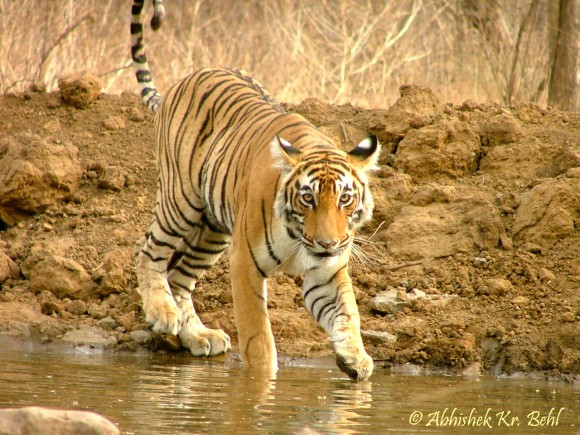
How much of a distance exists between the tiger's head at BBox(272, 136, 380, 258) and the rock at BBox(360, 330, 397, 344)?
4.41ft

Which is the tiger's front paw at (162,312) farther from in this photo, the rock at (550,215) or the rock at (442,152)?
the rock at (550,215)

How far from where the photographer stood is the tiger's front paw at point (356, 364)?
5879 mm

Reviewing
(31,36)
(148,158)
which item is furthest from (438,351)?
(31,36)

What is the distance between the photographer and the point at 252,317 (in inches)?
243

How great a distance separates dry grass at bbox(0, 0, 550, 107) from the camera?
40.7ft

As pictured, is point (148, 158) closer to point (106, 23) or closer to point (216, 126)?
point (216, 126)

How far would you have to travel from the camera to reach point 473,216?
823cm

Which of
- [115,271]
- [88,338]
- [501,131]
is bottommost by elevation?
[88,338]

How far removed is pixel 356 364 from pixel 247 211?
3.59 feet

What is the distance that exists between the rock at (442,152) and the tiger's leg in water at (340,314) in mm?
2755

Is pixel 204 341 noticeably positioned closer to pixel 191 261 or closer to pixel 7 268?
pixel 191 261

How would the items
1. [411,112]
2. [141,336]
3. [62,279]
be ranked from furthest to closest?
[411,112], [62,279], [141,336]

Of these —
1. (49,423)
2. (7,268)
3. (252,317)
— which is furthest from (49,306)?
(49,423)

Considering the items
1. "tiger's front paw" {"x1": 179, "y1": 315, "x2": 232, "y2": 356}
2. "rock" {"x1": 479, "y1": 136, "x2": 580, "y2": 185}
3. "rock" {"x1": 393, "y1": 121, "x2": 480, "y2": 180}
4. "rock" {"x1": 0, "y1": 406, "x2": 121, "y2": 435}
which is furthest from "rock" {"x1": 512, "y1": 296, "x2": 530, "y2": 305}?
"rock" {"x1": 0, "y1": 406, "x2": 121, "y2": 435}
